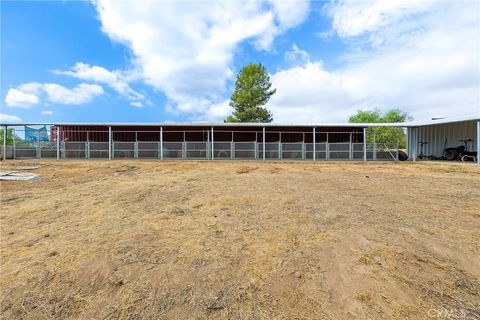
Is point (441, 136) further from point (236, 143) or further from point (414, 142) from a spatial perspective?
point (236, 143)

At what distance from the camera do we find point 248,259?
3.66 metres

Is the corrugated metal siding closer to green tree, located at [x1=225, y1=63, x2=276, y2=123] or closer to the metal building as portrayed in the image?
the metal building

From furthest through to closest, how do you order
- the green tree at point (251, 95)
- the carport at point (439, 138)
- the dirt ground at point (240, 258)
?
the green tree at point (251, 95) < the carport at point (439, 138) < the dirt ground at point (240, 258)

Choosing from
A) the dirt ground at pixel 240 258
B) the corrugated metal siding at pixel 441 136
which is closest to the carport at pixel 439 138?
the corrugated metal siding at pixel 441 136

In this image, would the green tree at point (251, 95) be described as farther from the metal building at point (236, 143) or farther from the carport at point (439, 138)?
the carport at point (439, 138)

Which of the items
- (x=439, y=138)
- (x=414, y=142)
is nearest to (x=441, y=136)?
(x=439, y=138)

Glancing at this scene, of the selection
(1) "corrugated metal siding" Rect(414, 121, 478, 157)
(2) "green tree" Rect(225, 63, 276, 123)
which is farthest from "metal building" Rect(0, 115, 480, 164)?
(2) "green tree" Rect(225, 63, 276, 123)

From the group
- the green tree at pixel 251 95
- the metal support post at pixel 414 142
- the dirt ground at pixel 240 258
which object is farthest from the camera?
the green tree at pixel 251 95

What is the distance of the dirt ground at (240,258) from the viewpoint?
273cm

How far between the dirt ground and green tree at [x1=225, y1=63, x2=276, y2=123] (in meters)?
30.8

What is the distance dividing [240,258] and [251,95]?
115ft

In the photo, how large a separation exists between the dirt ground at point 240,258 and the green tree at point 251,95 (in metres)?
30.8

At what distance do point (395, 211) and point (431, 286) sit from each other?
2989 millimetres

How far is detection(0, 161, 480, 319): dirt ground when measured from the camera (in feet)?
8.96
